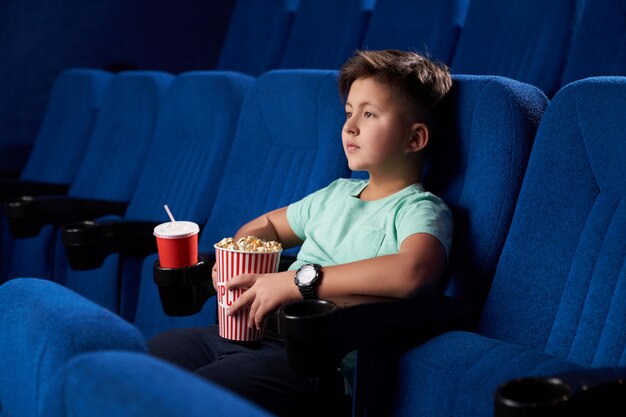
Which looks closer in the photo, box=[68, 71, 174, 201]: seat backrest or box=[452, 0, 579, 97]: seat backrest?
box=[452, 0, 579, 97]: seat backrest

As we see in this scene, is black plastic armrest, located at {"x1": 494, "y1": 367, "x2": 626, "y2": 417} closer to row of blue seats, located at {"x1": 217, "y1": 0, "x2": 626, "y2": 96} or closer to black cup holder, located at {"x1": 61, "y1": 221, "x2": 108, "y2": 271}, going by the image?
black cup holder, located at {"x1": 61, "y1": 221, "x2": 108, "y2": 271}

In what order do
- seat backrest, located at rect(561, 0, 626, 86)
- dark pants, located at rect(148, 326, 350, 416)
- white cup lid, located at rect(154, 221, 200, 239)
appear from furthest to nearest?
1. seat backrest, located at rect(561, 0, 626, 86)
2. white cup lid, located at rect(154, 221, 200, 239)
3. dark pants, located at rect(148, 326, 350, 416)

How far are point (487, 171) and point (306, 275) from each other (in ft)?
0.88

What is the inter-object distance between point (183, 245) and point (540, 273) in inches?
17.9

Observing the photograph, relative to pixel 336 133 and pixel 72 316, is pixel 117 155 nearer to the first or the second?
pixel 336 133

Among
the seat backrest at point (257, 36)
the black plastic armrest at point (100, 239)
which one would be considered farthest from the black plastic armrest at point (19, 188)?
the seat backrest at point (257, 36)

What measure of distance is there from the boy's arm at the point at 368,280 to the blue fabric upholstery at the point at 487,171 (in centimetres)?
7

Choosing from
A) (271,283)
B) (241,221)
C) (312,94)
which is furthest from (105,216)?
(271,283)

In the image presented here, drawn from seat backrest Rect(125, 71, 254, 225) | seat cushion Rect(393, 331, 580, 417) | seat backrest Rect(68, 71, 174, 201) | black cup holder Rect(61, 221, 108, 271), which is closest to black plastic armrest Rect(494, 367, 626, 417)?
seat cushion Rect(393, 331, 580, 417)

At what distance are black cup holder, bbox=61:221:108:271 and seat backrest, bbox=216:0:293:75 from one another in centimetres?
146

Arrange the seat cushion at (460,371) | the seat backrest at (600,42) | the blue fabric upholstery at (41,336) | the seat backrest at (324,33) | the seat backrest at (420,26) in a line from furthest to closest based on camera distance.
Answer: the seat backrest at (324,33) < the seat backrest at (420,26) < the seat backrest at (600,42) < the seat cushion at (460,371) < the blue fabric upholstery at (41,336)

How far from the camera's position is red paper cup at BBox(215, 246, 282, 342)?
1046 millimetres

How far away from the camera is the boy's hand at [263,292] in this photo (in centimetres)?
102

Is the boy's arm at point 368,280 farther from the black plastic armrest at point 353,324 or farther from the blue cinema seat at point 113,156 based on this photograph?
the blue cinema seat at point 113,156
